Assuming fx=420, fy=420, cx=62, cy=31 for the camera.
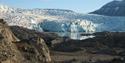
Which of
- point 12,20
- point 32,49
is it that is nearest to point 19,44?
point 32,49

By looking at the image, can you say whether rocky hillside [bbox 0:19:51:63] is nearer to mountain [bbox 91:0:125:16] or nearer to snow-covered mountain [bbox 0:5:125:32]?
snow-covered mountain [bbox 0:5:125:32]

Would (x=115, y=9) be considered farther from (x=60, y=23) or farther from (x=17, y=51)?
(x=17, y=51)

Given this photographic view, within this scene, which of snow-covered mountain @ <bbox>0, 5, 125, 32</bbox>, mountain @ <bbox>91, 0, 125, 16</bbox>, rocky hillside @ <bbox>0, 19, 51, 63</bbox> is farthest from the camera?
mountain @ <bbox>91, 0, 125, 16</bbox>

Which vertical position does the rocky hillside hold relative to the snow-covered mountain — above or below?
above

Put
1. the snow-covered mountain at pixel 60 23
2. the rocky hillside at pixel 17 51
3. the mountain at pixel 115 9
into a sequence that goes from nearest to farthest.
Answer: the rocky hillside at pixel 17 51 → the snow-covered mountain at pixel 60 23 → the mountain at pixel 115 9

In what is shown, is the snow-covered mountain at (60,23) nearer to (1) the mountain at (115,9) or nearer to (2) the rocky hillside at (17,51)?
(1) the mountain at (115,9)

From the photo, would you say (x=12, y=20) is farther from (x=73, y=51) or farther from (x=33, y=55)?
(x=33, y=55)

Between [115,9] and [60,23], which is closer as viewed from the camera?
[60,23]

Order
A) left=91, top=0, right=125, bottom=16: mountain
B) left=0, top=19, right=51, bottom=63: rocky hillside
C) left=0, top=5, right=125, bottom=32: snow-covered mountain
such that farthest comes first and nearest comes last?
left=91, top=0, right=125, bottom=16: mountain → left=0, top=5, right=125, bottom=32: snow-covered mountain → left=0, top=19, right=51, bottom=63: rocky hillside

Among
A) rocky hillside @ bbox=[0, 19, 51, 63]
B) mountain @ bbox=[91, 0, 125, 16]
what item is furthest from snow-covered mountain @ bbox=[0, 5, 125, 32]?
rocky hillside @ bbox=[0, 19, 51, 63]

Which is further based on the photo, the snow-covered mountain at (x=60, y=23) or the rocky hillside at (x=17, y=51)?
the snow-covered mountain at (x=60, y=23)

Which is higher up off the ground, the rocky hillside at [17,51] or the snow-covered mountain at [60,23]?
the rocky hillside at [17,51]

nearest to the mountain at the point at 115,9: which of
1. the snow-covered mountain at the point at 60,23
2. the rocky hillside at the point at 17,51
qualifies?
the snow-covered mountain at the point at 60,23

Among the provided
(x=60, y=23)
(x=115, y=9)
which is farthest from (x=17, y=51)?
(x=115, y=9)
